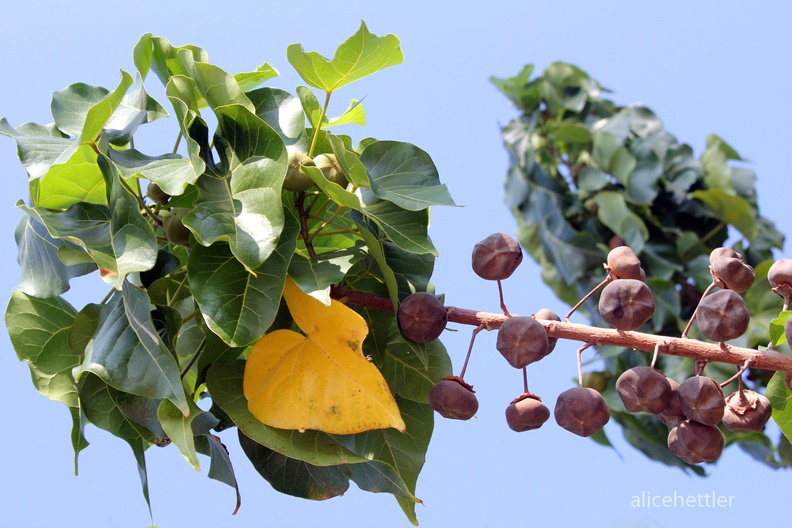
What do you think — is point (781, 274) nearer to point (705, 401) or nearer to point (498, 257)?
point (705, 401)

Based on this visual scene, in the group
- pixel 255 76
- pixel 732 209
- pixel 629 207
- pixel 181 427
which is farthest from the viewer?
pixel 629 207

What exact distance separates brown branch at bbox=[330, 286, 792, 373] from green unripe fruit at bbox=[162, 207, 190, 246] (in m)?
0.16

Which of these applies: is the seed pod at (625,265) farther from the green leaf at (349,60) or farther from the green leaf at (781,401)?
the green leaf at (349,60)

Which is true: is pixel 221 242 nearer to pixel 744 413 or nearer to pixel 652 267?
pixel 744 413

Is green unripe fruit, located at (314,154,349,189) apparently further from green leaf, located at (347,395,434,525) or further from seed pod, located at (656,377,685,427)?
seed pod, located at (656,377,685,427)

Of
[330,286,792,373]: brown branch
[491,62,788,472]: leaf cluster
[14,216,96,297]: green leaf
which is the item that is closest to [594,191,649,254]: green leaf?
[491,62,788,472]: leaf cluster

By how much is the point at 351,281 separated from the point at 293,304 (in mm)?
104

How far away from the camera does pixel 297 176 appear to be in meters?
0.76

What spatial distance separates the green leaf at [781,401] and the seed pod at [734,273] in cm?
10

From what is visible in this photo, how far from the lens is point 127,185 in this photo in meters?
0.77

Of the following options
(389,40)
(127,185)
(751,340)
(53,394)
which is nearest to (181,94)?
(127,185)

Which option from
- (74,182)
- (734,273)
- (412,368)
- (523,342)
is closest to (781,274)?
(734,273)

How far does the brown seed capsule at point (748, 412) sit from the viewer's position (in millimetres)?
→ 743

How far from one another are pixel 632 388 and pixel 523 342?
11 cm
